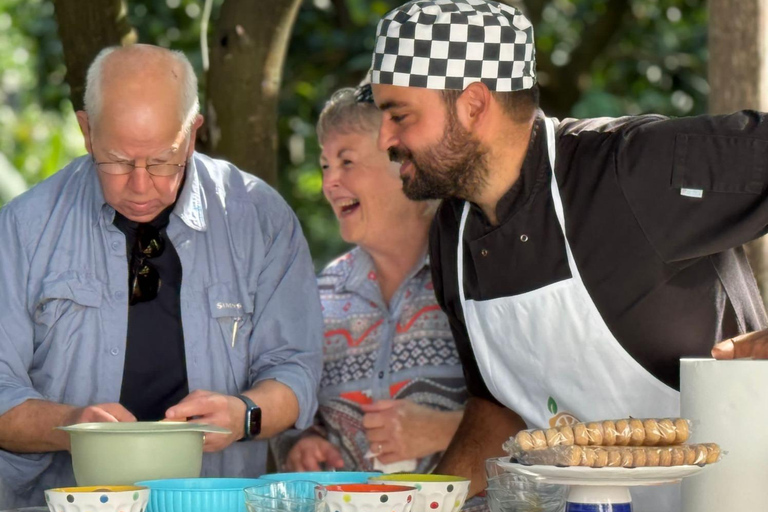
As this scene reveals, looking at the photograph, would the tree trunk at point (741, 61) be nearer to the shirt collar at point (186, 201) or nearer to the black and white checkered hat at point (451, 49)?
the black and white checkered hat at point (451, 49)

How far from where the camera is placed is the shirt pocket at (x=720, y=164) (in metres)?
2.49

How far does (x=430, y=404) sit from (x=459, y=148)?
2.80 ft

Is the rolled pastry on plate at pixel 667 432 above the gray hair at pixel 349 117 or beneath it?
beneath

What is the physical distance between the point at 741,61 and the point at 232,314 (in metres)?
1.85

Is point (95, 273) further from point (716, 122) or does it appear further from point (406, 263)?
point (716, 122)

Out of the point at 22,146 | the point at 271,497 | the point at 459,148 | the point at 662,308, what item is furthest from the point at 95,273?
the point at 22,146

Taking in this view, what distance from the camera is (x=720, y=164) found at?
99.2 inches

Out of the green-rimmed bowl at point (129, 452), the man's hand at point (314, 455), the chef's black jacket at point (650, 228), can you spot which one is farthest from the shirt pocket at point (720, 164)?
the man's hand at point (314, 455)

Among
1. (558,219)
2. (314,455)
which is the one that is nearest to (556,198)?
(558,219)

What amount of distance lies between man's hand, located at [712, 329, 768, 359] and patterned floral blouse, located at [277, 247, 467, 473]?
120 cm

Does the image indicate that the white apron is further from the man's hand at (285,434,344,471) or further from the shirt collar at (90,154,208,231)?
the shirt collar at (90,154,208,231)

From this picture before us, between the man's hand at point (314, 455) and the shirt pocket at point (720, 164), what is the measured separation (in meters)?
1.32

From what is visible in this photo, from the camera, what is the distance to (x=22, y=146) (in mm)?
10633

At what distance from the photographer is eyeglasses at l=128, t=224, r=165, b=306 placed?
115 inches
